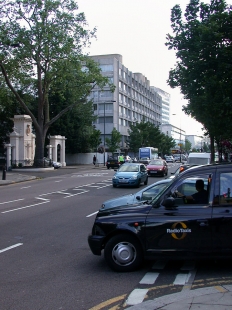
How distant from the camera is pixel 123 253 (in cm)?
613

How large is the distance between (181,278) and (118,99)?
80141 mm

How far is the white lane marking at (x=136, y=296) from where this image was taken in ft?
16.0

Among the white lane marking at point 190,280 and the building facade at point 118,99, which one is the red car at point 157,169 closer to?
the white lane marking at point 190,280

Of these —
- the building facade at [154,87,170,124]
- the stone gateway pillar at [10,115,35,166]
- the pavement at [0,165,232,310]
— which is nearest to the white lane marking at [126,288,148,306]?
the pavement at [0,165,232,310]

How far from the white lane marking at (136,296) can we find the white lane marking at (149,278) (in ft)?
1.13

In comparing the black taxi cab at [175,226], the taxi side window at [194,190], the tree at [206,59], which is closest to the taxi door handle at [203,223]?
the black taxi cab at [175,226]

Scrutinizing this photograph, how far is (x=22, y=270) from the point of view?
6395mm

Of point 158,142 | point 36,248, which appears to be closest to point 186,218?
point 36,248

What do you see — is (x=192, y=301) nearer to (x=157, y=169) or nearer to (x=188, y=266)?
(x=188, y=266)

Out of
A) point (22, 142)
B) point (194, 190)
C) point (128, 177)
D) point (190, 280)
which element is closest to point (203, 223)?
point (194, 190)

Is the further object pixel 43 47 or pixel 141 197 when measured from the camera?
pixel 43 47

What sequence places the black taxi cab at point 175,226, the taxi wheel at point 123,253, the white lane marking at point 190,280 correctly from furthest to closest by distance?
1. the taxi wheel at point 123,253
2. the black taxi cab at point 175,226
3. the white lane marking at point 190,280

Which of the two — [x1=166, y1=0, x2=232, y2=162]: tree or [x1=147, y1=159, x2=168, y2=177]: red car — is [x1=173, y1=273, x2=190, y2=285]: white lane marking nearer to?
[x1=166, y1=0, x2=232, y2=162]: tree

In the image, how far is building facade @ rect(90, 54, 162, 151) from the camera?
Answer: 83188 millimetres
